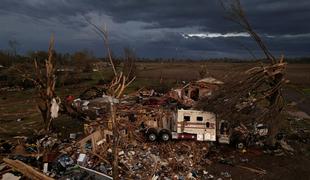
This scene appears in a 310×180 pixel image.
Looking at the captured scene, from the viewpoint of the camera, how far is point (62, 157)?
1245cm

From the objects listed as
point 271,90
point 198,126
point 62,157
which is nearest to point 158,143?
point 198,126

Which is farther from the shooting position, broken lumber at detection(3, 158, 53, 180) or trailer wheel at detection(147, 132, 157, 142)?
trailer wheel at detection(147, 132, 157, 142)

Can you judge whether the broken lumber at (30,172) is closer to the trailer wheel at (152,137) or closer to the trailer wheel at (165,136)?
the trailer wheel at (152,137)

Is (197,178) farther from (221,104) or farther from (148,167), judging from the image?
(221,104)

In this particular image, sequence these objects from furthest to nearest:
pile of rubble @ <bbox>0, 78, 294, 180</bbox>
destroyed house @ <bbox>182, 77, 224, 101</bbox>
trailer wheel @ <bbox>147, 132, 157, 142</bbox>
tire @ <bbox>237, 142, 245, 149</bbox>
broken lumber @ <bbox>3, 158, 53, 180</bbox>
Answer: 1. destroyed house @ <bbox>182, 77, 224, 101</bbox>
2. trailer wheel @ <bbox>147, 132, 157, 142</bbox>
3. tire @ <bbox>237, 142, 245, 149</bbox>
4. pile of rubble @ <bbox>0, 78, 294, 180</bbox>
5. broken lumber @ <bbox>3, 158, 53, 180</bbox>

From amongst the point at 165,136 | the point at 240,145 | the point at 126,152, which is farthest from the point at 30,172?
the point at 240,145

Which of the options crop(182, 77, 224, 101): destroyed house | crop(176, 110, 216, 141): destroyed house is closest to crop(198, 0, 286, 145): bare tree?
crop(176, 110, 216, 141): destroyed house

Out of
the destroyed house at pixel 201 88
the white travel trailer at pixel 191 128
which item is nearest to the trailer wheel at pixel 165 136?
the white travel trailer at pixel 191 128

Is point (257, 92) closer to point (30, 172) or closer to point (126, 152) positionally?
point (126, 152)

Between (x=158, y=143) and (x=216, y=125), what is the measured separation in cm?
308

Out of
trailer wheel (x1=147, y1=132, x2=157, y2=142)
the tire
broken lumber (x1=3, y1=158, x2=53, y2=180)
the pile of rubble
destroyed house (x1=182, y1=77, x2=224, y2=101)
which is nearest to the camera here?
broken lumber (x1=3, y1=158, x2=53, y2=180)

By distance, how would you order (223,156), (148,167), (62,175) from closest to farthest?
(62,175), (148,167), (223,156)

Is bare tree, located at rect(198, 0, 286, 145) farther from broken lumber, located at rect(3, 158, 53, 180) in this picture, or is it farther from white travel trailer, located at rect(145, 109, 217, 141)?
broken lumber, located at rect(3, 158, 53, 180)

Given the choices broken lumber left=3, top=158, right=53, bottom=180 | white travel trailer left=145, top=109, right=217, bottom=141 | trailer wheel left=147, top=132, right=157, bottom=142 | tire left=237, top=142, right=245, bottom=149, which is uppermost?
broken lumber left=3, top=158, right=53, bottom=180
